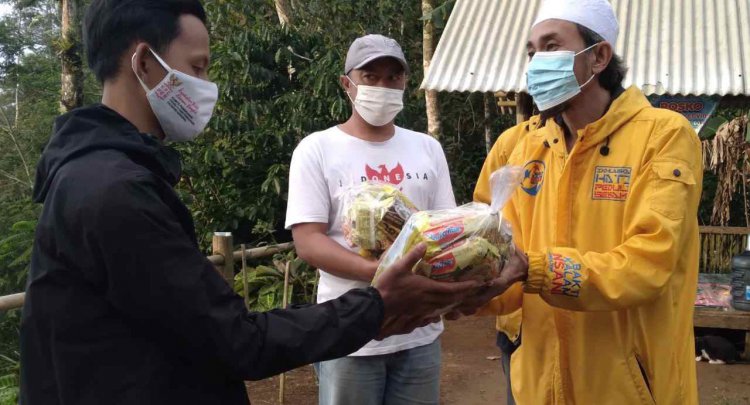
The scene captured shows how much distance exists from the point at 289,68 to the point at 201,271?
22.3ft

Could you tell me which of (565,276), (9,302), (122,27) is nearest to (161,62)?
(122,27)

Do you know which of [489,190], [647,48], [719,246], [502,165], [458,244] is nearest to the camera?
[458,244]

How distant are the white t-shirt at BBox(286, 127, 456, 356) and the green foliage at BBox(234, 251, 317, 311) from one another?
12.1ft

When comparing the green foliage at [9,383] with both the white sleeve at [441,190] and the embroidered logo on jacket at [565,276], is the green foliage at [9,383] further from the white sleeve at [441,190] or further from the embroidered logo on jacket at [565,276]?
the embroidered logo on jacket at [565,276]

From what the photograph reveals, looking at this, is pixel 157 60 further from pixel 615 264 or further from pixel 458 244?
pixel 615 264

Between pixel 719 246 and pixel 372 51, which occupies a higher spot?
pixel 372 51

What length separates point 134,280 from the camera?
1.40 metres

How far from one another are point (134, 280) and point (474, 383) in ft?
16.4

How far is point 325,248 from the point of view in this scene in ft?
8.77

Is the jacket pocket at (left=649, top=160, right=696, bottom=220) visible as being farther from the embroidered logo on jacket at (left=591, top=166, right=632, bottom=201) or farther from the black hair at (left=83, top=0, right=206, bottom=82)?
the black hair at (left=83, top=0, right=206, bottom=82)

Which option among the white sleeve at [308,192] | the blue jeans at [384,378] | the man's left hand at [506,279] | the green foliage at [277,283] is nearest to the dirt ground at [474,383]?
the green foliage at [277,283]

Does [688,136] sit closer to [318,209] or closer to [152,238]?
[318,209]

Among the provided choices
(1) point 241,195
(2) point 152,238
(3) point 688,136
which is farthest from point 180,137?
(1) point 241,195

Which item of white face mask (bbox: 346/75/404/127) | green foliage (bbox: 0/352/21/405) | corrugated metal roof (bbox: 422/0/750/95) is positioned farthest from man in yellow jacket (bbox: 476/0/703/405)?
green foliage (bbox: 0/352/21/405)
